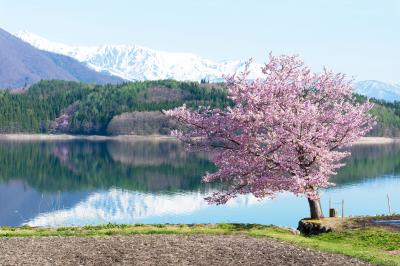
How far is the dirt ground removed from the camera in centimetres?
2473

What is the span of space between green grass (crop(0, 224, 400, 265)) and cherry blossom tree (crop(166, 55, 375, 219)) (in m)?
4.51

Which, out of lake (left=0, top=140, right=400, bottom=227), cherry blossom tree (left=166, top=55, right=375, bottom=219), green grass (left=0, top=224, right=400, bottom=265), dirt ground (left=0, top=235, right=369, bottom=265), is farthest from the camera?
lake (left=0, top=140, right=400, bottom=227)

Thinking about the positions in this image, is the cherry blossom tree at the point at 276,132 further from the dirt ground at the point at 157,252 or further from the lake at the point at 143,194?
the lake at the point at 143,194

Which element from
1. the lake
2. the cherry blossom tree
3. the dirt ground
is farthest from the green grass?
the lake

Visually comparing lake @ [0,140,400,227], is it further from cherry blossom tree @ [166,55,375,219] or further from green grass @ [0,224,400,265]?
green grass @ [0,224,400,265]

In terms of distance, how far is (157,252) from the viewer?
26.3 m

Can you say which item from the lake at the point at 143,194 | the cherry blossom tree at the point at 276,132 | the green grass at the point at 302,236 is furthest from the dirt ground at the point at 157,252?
the lake at the point at 143,194

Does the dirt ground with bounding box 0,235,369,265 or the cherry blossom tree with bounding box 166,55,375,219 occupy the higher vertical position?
the cherry blossom tree with bounding box 166,55,375,219

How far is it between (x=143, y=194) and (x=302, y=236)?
249ft

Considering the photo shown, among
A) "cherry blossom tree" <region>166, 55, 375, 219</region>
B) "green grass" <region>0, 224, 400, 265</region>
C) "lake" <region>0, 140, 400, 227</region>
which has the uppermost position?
"cherry blossom tree" <region>166, 55, 375, 219</region>

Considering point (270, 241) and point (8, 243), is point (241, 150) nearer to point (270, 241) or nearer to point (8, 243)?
point (270, 241)

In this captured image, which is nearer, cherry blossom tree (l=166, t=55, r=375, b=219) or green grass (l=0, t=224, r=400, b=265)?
green grass (l=0, t=224, r=400, b=265)

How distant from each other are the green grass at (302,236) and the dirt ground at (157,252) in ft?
4.91

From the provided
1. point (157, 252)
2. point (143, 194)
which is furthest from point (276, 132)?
point (143, 194)
